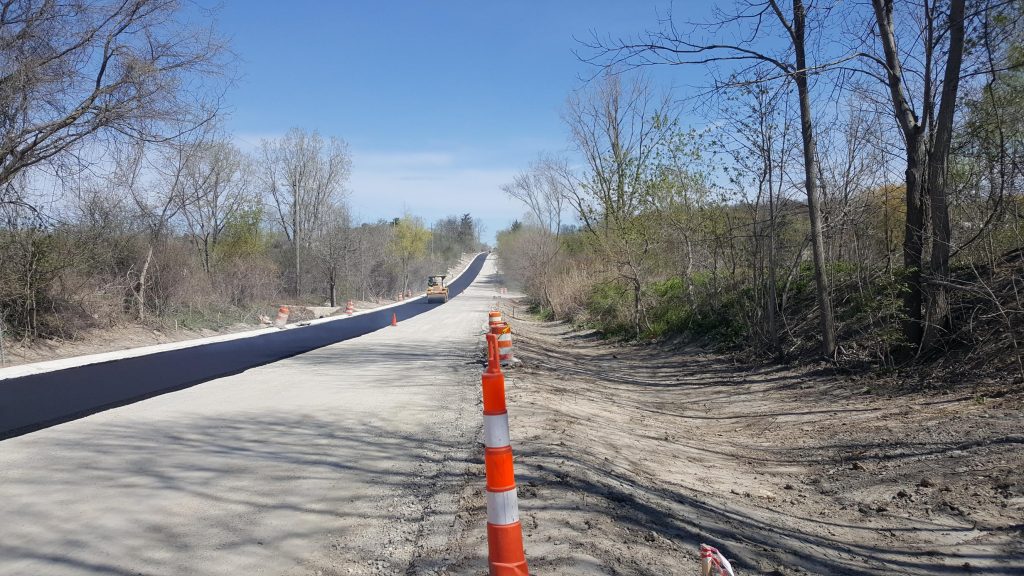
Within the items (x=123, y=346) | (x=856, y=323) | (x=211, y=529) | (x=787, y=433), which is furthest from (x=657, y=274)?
(x=211, y=529)

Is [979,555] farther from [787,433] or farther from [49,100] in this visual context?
[49,100]

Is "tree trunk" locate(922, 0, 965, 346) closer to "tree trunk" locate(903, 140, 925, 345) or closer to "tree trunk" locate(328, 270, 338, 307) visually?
"tree trunk" locate(903, 140, 925, 345)

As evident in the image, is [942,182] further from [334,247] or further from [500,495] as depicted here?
[334,247]

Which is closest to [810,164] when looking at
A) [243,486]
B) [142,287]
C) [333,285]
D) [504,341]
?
[504,341]

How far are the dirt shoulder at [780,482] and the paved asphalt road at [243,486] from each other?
2.48 feet

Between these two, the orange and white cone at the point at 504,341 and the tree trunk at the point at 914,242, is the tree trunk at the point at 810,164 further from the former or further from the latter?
the orange and white cone at the point at 504,341

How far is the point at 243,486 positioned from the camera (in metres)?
5.46

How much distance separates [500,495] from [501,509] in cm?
6

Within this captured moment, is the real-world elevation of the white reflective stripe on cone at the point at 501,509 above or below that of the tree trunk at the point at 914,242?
below

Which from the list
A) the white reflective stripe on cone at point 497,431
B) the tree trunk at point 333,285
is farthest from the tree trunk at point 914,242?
the tree trunk at point 333,285

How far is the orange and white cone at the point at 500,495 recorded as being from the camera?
10.7ft

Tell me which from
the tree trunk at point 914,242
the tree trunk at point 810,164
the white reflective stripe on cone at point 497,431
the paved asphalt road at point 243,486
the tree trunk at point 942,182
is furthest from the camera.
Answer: the tree trunk at point 810,164

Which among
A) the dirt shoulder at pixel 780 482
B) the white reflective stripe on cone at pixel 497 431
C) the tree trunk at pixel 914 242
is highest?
the tree trunk at pixel 914 242

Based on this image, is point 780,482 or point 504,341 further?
point 504,341
